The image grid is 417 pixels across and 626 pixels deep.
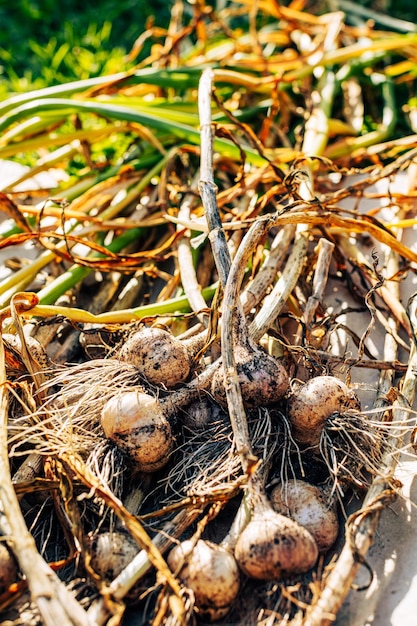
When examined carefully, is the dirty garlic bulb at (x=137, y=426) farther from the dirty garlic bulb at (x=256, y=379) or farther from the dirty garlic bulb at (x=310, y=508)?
the dirty garlic bulb at (x=310, y=508)

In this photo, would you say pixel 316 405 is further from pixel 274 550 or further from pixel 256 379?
pixel 274 550

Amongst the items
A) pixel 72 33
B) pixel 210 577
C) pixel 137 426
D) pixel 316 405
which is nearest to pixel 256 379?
pixel 316 405

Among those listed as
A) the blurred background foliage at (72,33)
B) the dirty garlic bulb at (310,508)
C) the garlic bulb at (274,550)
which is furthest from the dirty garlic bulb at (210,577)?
the blurred background foliage at (72,33)

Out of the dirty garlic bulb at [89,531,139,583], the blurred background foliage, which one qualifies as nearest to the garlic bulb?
the dirty garlic bulb at [89,531,139,583]

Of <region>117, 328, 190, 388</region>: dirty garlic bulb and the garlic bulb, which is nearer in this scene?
the garlic bulb

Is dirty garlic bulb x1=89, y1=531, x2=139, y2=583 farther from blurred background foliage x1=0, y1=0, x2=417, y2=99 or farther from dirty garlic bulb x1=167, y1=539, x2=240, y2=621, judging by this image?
blurred background foliage x1=0, y1=0, x2=417, y2=99
